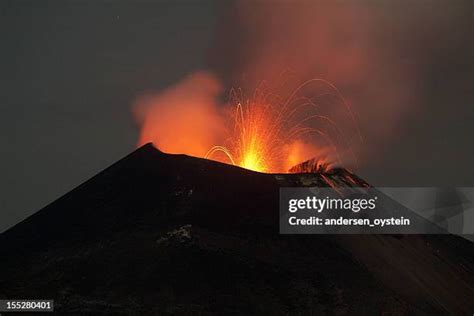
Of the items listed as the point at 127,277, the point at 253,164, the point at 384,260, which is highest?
the point at 253,164

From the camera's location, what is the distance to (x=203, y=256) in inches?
1449

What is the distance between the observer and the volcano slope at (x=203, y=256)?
33531mm

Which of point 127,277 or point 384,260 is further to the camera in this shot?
point 384,260

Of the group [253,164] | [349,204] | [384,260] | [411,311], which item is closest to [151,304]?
[411,311]

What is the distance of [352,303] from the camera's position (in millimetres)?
33844

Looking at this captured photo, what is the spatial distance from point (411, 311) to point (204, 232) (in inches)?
466

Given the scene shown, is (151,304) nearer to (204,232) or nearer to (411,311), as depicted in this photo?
(204,232)

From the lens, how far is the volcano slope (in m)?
33.5

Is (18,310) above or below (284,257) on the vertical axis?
below

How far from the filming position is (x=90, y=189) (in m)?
50.6

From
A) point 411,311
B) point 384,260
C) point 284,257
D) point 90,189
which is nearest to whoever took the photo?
point 411,311

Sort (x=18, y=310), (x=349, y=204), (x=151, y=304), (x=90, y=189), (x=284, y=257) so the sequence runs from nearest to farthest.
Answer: (x=18, y=310)
(x=151, y=304)
(x=284, y=257)
(x=349, y=204)
(x=90, y=189)

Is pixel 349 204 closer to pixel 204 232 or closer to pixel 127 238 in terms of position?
pixel 204 232

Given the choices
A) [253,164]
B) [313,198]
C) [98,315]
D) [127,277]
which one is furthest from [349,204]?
[98,315]
